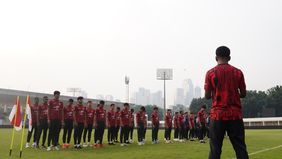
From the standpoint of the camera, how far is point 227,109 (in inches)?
240


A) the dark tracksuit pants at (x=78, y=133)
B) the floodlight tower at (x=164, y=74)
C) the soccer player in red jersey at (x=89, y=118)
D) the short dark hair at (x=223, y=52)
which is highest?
the floodlight tower at (x=164, y=74)

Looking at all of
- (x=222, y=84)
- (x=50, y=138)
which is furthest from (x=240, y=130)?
(x=50, y=138)

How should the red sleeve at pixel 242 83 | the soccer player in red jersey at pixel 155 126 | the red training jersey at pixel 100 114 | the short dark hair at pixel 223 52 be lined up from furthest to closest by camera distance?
Result: 1. the soccer player in red jersey at pixel 155 126
2. the red training jersey at pixel 100 114
3. the short dark hair at pixel 223 52
4. the red sleeve at pixel 242 83

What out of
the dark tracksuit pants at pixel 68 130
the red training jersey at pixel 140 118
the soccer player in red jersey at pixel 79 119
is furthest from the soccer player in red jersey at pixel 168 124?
the dark tracksuit pants at pixel 68 130

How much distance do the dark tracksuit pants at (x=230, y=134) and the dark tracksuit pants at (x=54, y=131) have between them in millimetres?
10543

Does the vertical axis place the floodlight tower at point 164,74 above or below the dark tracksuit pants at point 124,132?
above

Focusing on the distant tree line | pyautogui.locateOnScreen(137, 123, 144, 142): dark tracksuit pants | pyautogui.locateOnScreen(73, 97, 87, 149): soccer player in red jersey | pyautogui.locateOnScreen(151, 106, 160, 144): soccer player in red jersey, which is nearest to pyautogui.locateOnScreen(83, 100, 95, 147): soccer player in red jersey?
pyautogui.locateOnScreen(73, 97, 87, 149): soccer player in red jersey

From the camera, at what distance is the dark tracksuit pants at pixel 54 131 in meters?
15.7

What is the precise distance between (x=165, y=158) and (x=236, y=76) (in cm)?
640

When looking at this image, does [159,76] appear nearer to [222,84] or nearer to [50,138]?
[50,138]

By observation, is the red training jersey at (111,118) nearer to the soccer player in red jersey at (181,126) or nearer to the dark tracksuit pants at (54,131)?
the dark tracksuit pants at (54,131)

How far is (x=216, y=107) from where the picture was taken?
6211 millimetres

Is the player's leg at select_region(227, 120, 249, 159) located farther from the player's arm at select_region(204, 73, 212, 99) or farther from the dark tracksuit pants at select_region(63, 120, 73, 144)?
the dark tracksuit pants at select_region(63, 120, 73, 144)

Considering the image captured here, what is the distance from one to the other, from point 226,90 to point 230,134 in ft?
2.25
